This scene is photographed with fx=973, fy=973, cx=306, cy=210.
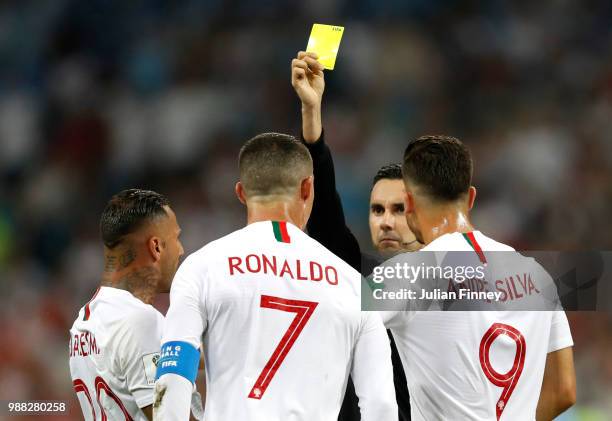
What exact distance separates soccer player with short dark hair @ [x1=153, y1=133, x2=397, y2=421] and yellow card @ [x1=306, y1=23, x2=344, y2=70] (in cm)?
85

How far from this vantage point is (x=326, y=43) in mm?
4215

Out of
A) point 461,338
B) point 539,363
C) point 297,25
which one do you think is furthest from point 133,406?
point 297,25

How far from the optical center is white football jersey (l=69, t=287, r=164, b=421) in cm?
383

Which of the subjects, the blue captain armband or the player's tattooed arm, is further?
the player's tattooed arm

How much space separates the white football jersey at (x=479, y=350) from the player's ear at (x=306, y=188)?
1.63ft

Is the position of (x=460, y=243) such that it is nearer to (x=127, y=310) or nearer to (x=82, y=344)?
(x=127, y=310)

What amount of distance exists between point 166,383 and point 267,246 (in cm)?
59

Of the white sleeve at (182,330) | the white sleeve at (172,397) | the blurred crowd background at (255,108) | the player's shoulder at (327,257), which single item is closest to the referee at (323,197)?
the player's shoulder at (327,257)

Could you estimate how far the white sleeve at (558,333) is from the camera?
3861mm

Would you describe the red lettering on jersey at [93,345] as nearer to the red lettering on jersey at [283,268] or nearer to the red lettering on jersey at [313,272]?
the red lettering on jersey at [283,268]

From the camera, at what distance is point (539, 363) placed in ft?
12.2

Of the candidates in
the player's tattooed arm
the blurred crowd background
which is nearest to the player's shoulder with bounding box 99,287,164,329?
the player's tattooed arm

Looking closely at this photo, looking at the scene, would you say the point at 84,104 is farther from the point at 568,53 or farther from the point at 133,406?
the point at 133,406

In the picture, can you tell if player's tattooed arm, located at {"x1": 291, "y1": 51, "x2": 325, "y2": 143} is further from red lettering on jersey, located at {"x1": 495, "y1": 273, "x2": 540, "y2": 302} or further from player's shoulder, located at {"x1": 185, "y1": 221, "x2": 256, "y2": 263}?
red lettering on jersey, located at {"x1": 495, "y1": 273, "x2": 540, "y2": 302}
